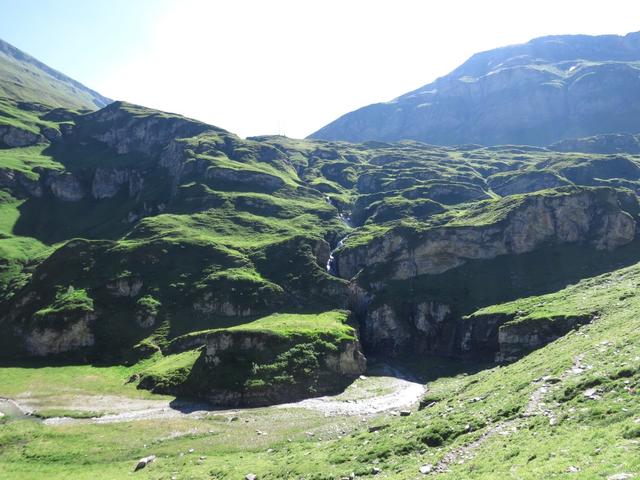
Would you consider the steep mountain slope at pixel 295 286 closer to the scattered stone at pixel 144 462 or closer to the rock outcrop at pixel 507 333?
the rock outcrop at pixel 507 333

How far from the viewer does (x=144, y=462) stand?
5206 cm

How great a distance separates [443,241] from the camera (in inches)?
5241

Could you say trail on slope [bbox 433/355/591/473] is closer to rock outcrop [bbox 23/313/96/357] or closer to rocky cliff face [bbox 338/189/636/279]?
rocky cliff face [bbox 338/189/636/279]

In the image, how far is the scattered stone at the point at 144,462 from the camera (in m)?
51.4

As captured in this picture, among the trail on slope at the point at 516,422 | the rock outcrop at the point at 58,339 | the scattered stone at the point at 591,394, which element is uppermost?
the scattered stone at the point at 591,394

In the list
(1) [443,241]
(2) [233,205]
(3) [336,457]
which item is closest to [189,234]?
(2) [233,205]

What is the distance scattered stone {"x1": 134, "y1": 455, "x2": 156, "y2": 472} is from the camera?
51425 millimetres

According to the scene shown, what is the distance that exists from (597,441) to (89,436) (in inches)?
2399

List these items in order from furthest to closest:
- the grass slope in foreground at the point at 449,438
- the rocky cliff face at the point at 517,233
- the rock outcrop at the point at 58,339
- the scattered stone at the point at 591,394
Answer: the rocky cliff face at the point at 517,233 → the rock outcrop at the point at 58,339 → the scattered stone at the point at 591,394 → the grass slope in foreground at the point at 449,438

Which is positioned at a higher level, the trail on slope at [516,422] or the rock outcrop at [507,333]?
the trail on slope at [516,422]

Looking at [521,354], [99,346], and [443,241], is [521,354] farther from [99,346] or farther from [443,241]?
[99,346]

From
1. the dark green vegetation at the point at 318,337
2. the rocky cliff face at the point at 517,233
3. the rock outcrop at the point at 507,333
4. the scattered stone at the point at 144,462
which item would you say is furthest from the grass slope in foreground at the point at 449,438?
the rocky cliff face at the point at 517,233

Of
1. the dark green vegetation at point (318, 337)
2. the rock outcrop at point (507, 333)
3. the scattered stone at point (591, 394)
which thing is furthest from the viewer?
the rock outcrop at point (507, 333)

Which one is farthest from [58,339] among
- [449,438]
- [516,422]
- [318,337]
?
[516,422]
